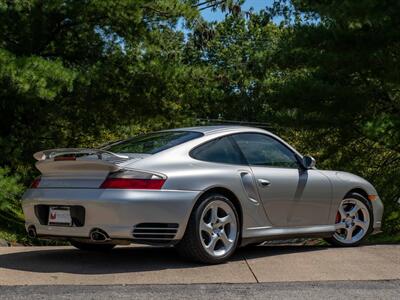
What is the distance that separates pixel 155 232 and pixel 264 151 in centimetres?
186

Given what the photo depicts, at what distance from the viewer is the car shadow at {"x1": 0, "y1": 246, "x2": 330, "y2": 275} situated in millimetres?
5953

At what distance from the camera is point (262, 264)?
245 inches

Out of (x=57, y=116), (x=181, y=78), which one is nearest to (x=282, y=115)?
(x=181, y=78)

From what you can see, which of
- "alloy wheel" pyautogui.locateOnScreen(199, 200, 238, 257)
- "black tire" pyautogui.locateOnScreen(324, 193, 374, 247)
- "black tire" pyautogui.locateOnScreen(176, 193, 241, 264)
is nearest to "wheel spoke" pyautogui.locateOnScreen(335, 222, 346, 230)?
"black tire" pyautogui.locateOnScreen(324, 193, 374, 247)

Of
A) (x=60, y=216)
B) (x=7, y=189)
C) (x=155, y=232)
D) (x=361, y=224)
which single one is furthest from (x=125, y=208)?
(x=7, y=189)

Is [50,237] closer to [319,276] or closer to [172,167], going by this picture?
[172,167]

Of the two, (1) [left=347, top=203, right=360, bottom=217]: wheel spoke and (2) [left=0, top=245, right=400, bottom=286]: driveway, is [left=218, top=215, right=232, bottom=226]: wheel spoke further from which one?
(1) [left=347, top=203, right=360, bottom=217]: wheel spoke

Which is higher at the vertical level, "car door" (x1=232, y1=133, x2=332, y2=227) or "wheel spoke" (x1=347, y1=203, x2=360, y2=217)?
"car door" (x1=232, y1=133, x2=332, y2=227)

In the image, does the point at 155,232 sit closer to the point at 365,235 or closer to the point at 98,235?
the point at 98,235

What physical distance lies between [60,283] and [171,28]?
36.3ft

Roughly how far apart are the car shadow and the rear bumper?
0.34 metres

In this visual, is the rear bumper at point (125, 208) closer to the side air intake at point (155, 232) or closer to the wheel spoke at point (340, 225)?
the side air intake at point (155, 232)

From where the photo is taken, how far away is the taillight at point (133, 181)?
577cm

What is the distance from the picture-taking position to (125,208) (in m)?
5.65
